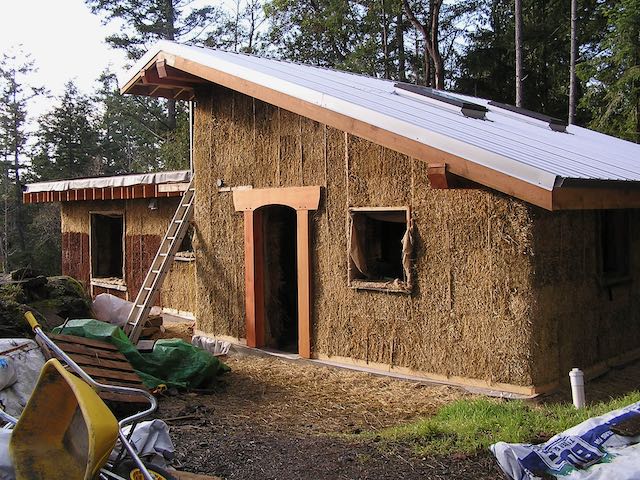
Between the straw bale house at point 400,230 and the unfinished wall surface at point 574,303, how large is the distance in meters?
0.03

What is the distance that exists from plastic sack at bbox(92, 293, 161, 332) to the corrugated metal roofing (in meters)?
3.62

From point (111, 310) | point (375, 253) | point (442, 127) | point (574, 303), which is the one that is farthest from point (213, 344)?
point (574, 303)

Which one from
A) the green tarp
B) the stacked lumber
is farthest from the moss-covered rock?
the stacked lumber

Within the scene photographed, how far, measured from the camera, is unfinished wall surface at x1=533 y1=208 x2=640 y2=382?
6832mm

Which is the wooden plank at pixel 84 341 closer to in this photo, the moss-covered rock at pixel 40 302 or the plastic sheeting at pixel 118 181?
the moss-covered rock at pixel 40 302

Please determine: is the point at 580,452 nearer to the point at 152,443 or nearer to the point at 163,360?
the point at 152,443

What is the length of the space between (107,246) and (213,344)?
6.10 meters

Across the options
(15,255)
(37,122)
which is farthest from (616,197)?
(37,122)

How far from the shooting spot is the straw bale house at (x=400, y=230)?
22.2 ft

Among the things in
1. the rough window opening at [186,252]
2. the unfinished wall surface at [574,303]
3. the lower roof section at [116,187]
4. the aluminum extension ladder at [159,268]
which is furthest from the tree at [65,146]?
the unfinished wall surface at [574,303]

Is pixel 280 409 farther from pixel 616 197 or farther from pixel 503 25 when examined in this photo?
pixel 503 25

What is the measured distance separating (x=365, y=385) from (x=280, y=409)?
46.2 inches

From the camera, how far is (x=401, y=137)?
7.03 m

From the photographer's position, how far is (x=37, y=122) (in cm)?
3700
